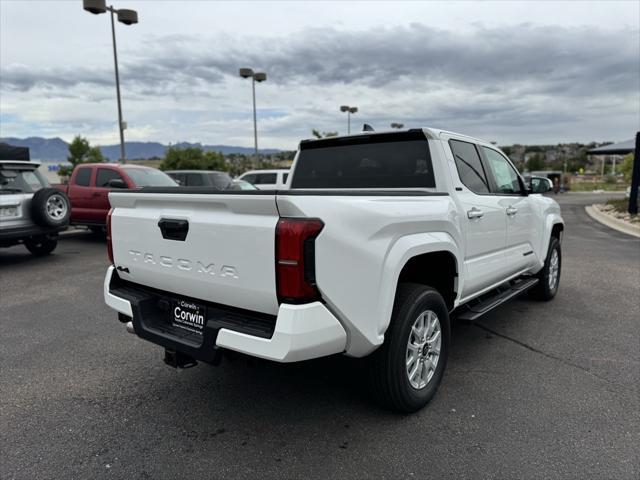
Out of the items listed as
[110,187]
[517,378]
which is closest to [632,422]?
[517,378]

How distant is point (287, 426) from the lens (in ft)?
9.79

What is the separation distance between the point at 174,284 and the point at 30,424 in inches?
50.7

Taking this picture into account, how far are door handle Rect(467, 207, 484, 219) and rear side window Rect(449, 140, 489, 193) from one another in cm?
21

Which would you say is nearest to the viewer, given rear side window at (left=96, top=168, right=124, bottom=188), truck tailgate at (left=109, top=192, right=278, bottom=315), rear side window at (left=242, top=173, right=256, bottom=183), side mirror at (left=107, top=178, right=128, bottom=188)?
truck tailgate at (left=109, top=192, right=278, bottom=315)

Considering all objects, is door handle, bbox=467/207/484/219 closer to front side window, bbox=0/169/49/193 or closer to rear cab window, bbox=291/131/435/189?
rear cab window, bbox=291/131/435/189

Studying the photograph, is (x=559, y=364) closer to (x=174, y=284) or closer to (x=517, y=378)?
(x=517, y=378)

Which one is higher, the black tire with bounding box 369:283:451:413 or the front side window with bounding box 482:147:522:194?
the front side window with bounding box 482:147:522:194

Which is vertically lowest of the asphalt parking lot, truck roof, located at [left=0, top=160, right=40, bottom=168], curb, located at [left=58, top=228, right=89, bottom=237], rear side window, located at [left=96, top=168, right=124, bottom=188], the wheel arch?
the asphalt parking lot

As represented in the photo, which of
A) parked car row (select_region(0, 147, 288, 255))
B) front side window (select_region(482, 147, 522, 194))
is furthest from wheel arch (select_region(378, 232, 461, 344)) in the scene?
parked car row (select_region(0, 147, 288, 255))

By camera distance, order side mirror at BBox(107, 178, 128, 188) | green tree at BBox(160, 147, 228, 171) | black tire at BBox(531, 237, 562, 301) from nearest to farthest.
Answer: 1. black tire at BBox(531, 237, 562, 301)
2. side mirror at BBox(107, 178, 128, 188)
3. green tree at BBox(160, 147, 228, 171)

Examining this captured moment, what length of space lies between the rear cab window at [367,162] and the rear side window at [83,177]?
8.17 m

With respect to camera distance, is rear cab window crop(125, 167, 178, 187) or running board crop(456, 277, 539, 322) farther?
rear cab window crop(125, 167, 178, 187)

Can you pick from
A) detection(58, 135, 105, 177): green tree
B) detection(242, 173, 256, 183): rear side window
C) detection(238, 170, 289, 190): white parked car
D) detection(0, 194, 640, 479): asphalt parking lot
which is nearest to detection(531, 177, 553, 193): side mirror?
detection(0, 194, 640, 479): asphalt parking lot

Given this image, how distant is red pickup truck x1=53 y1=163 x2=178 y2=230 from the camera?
34.5 feet
